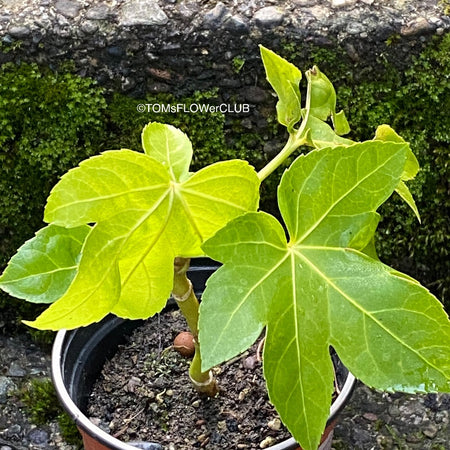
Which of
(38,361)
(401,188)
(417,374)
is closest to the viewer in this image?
(417,374)

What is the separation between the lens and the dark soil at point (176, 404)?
0.90 meters

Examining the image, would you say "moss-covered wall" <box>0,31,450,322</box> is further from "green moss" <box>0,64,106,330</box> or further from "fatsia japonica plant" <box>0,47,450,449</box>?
"fatsia japonica plant" <box>0,47,450,449</box>

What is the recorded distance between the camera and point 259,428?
0.90 metres

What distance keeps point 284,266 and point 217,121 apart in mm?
606

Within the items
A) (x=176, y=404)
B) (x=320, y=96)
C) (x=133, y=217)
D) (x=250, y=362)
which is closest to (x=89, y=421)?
(x=176, y=404)

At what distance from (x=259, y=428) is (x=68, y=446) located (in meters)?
0.45

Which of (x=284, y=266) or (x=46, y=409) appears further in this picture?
(x=46, y=409)

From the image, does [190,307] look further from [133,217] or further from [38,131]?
[38,131]

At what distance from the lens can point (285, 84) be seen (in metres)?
0.75

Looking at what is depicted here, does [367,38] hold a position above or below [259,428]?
above

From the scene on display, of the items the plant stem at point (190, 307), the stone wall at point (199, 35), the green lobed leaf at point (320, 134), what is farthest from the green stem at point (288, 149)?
the stone wall at point (199, 35)

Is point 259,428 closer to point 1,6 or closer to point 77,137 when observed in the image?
point 77,137

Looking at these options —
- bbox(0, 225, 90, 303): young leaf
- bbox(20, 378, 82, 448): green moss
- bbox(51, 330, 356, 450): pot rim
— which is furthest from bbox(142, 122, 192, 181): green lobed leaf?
bbox(20, 378, 82, 448): green moss

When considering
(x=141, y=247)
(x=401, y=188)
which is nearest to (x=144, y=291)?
(x=141, y=247)
